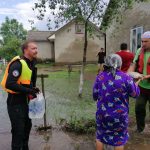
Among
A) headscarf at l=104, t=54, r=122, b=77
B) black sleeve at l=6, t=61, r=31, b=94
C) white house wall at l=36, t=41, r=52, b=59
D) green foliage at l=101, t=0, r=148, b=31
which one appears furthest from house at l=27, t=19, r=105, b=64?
headscarf at l=104, t=54, r=122, b=77

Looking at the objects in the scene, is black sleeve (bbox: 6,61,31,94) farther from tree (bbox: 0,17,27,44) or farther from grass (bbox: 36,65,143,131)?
tree (bbox: 0,17,27,44)

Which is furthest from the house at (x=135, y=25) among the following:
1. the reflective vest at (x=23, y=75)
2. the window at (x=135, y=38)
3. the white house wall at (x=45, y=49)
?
the white house wall at (x=45, y=49)

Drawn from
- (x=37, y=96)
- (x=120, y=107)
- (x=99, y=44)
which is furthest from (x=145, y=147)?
(x=99, y=44)

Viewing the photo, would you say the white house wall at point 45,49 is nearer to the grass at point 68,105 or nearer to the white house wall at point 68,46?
the white house wall at point 68,46

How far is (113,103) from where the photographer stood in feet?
14.8

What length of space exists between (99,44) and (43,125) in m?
30.1

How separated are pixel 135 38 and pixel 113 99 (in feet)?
47.7

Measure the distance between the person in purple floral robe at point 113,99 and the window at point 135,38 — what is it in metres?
13.5

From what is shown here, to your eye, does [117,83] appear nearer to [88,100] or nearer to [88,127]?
[88,127]

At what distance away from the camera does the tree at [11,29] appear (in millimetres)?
91125

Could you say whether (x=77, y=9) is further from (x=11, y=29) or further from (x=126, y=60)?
(x=11, y=29)

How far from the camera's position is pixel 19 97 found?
495 centimetres

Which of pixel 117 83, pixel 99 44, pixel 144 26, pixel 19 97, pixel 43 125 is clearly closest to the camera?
pixel 117 83

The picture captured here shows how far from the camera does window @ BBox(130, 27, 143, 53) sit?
17864 mm
